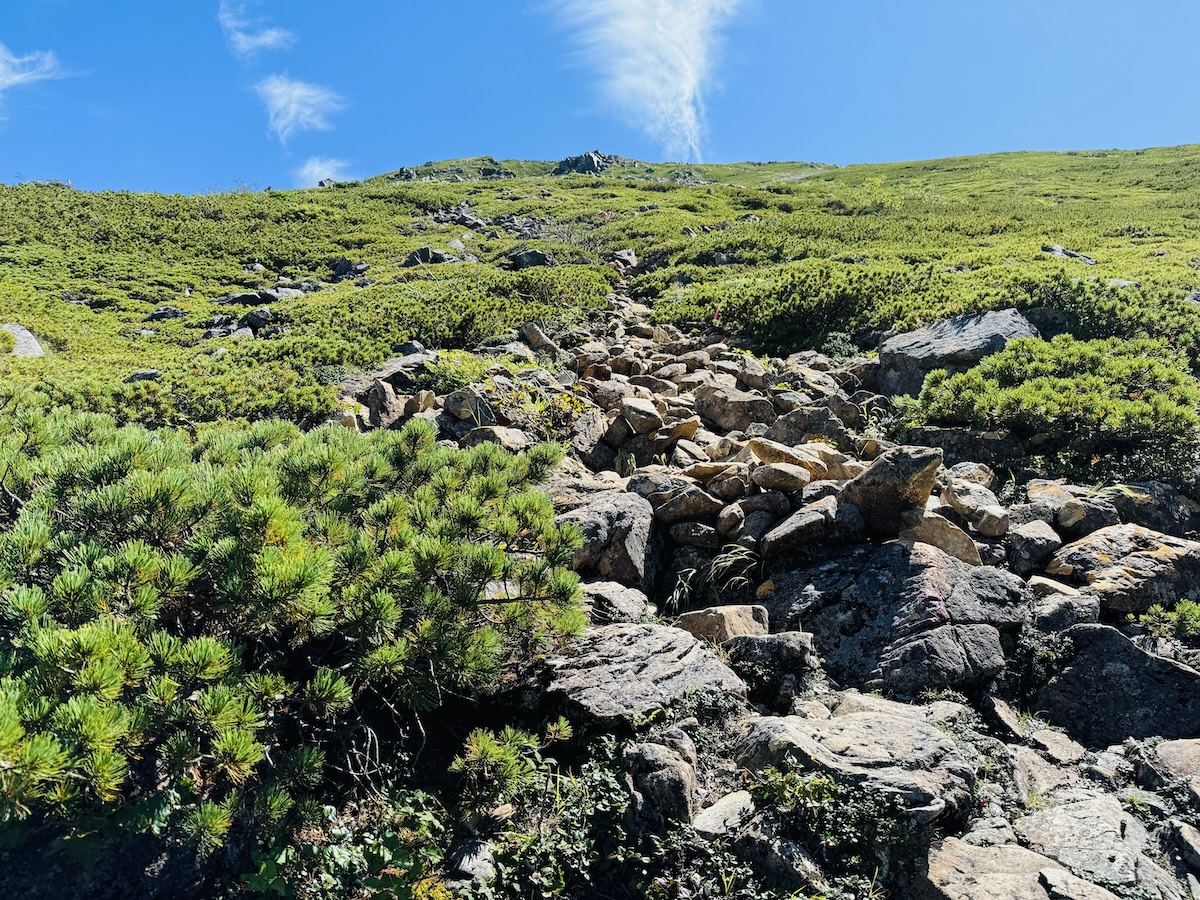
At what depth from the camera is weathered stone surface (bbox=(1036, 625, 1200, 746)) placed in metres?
5.65

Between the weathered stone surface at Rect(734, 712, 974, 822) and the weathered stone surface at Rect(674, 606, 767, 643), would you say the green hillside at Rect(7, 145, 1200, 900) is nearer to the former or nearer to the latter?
the weathered stone surface at Rect(734, 712, 974, 822)

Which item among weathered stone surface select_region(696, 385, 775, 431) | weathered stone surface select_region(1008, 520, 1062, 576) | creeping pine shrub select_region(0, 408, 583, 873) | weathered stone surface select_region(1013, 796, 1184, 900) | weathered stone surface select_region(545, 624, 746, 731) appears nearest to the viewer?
creeping pine shrub select_region(0, 408, 583, 873)

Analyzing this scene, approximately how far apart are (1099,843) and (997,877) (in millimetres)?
931

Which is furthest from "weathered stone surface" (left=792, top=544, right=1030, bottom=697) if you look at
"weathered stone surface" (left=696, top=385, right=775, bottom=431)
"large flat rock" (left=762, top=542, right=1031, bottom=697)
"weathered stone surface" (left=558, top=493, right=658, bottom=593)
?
"weathered stone surface" (left=696, top=385, right=775, bottom=431)

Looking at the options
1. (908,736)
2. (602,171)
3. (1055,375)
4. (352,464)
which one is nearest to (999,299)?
(1055,375)

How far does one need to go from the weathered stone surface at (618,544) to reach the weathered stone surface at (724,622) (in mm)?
884

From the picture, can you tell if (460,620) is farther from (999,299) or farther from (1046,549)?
(999,299)

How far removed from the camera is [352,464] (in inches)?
215

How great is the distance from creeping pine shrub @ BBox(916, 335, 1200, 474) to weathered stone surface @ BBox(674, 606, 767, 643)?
6771 mm

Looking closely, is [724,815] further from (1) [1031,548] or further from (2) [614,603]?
(1) [1031,548]

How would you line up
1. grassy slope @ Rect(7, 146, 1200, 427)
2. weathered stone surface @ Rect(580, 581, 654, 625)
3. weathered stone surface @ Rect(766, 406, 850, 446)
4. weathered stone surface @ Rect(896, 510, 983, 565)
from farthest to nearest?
grassy slope @ Rect(7, 146, 1200, 427)
weathered stone surface @ Rect(766, 406, 850, 446)
weathered stone surface @ Rect(896, 510, 983, 565)
weathered stone surface @ Rect(580, 581, 654, 625)

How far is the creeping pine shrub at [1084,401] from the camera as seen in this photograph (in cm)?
977

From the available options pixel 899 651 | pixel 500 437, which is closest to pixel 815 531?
pixel 899 651

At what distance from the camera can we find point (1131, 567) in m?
7.12
